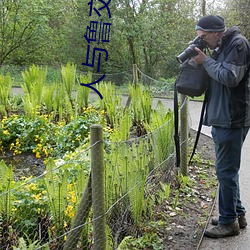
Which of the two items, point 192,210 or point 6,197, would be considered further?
point 192,210

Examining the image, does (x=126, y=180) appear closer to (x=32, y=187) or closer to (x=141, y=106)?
(x=32, y=187)

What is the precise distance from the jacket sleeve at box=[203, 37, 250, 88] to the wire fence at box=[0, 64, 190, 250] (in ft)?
3.15

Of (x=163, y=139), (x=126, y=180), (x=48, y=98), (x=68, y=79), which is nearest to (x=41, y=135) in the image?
(x=48, y=98)

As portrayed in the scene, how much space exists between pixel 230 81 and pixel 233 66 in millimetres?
112

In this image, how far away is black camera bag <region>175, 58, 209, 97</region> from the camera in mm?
3068

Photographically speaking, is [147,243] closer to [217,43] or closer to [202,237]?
[202,237]

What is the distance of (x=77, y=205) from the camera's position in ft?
9.00

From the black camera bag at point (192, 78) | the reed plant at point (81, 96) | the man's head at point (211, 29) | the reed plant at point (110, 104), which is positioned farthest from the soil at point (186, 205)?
the reed plant at point (81, 96)

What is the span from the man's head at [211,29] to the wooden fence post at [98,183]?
1.25m

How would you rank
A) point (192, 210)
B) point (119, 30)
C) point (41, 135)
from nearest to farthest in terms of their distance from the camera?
1. point (192, 210)
2. point (41, 135)
3. point (119, 30)

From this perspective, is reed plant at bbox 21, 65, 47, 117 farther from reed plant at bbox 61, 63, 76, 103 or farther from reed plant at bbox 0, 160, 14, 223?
reed plant at bbox 0, 160, 14, 223

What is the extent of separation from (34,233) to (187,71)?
5.73 feet

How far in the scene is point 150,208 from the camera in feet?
11.1

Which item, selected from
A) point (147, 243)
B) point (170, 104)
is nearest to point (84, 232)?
point (147, 243)
